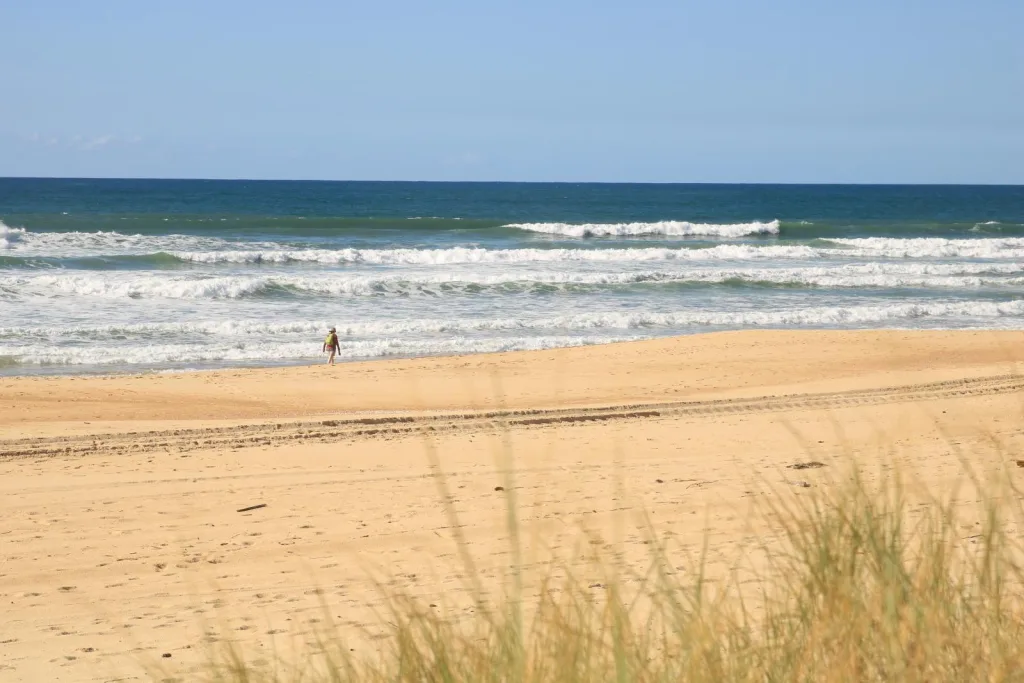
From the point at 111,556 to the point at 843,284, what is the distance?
2518 centimetres

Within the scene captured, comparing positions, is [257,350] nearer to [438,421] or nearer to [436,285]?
[438,421]

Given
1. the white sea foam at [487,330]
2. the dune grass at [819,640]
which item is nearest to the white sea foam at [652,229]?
the white sea foam at [487,330]

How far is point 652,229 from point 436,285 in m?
A: 24.6

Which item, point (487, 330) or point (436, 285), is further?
point (436, 285)

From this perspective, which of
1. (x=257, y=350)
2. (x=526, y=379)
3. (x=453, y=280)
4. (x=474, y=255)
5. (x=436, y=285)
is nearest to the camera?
(x=526, y=379)

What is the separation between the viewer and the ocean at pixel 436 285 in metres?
19.6

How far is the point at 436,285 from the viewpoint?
27.0 m

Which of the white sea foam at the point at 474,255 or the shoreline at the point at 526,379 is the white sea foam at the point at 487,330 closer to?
the shoreline at the point at 526,379

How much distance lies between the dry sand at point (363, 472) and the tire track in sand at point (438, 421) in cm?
5

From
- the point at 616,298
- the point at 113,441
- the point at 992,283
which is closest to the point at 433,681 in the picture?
the point at 113,441

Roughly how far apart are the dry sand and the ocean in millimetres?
3310

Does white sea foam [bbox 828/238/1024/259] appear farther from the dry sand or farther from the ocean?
the dry sand

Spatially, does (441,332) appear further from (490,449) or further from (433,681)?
(433,681)

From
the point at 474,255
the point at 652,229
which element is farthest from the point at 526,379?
the point at 652,229
